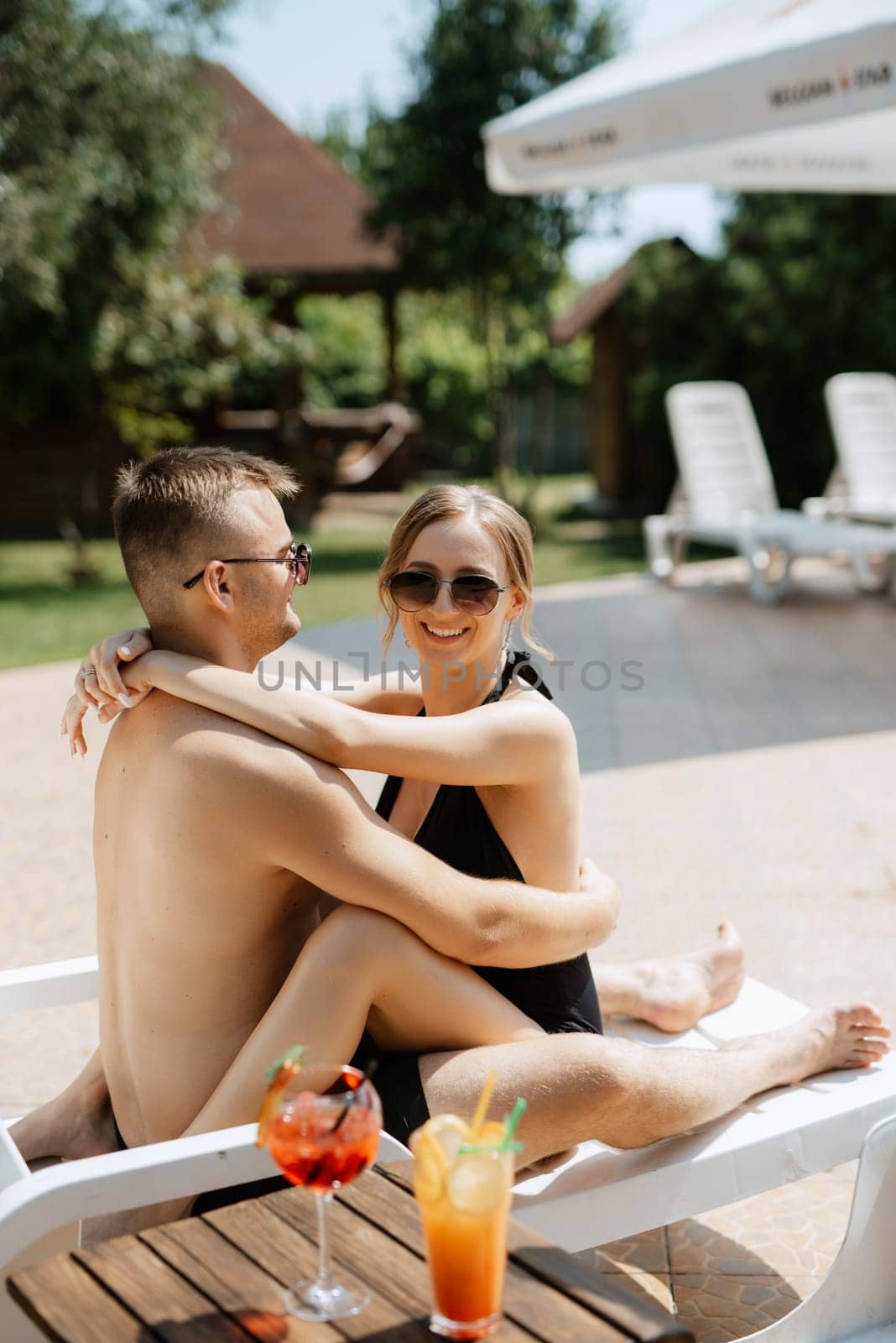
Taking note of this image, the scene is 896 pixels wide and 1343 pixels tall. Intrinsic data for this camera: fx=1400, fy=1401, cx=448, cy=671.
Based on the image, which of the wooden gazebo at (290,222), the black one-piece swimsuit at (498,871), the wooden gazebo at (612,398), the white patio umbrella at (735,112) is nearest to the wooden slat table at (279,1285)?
the black one-piece swimsuit at (498,871)

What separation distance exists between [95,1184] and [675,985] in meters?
1.44

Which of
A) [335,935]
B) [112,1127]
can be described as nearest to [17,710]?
[112,1127]

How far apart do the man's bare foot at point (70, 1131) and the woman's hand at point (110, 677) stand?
2.31ft

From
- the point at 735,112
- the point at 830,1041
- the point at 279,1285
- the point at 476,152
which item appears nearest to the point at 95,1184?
the point at 279,1285

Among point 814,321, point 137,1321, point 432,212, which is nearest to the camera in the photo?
point 137,1321

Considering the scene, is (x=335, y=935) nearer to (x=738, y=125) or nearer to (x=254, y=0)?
(x=738, y=125)

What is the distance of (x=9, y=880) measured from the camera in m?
4.88

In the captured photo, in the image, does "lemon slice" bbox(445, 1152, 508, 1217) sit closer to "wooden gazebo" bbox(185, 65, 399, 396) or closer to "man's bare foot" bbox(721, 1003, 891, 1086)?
"man's bare foot" bbox(721, 1003, 891, 1086)

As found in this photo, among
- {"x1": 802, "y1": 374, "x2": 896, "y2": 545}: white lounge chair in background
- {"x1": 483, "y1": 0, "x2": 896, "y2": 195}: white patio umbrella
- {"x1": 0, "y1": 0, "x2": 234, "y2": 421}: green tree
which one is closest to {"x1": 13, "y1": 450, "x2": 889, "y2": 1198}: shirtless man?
{"x1": 483, "y1": 0, "x2": 896, "y2": 195}: white patio umbrella

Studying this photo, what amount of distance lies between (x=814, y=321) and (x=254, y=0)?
628cm

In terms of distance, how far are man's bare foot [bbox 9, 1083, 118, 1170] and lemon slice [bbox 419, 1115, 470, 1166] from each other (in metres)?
1.19

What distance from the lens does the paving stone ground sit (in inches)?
112

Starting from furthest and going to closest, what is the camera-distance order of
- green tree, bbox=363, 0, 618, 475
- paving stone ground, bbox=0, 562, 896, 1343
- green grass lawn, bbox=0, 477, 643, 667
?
green tree, bbox=363, 0, 618, 475 < green grass lawn, bbox=0, 477, 643, 667 < paving stone ground, bbox=0, 562, 896, 1343

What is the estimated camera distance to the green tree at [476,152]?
49.0ft
